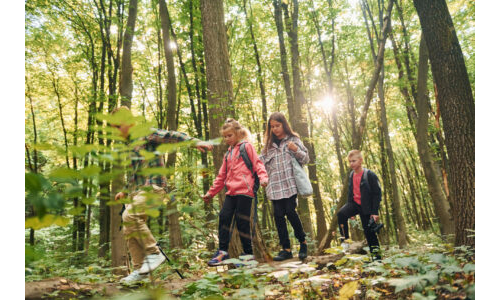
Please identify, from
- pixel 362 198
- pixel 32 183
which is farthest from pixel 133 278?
pixel 362 198

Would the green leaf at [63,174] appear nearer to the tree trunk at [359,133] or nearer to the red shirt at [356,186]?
the red shirt at [356,186]

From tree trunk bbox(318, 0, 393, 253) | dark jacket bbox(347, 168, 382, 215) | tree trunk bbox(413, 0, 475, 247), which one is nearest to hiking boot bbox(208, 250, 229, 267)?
tree trunk bbox(318, 0, 393, 253)

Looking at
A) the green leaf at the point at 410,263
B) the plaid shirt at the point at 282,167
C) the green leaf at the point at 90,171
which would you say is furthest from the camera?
the plaid shirt at the point at 282,167

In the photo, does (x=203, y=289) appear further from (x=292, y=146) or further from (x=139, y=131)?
(x=292, y=146)

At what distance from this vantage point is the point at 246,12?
34.8ft

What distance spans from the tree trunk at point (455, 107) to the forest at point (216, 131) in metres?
0.01

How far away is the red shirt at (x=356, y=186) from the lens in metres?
4.71

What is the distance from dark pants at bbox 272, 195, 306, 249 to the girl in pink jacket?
0.56 metres

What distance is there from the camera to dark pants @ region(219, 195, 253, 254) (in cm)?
343

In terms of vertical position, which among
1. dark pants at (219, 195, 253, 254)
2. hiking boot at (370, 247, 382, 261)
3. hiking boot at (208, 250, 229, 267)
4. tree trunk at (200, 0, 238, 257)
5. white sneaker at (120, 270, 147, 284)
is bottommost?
hiking boot at (370, 247, 382, 261)

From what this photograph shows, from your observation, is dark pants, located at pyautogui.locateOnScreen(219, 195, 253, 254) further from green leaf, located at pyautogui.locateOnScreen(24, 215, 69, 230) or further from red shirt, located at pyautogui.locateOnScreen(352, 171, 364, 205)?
green leaf, located at pyautogui.locateOnScreen(24, 215, 69, 230)

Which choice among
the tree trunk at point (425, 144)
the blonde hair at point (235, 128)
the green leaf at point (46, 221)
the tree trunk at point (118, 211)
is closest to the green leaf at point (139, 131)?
the green leaf at point (46, 221)
